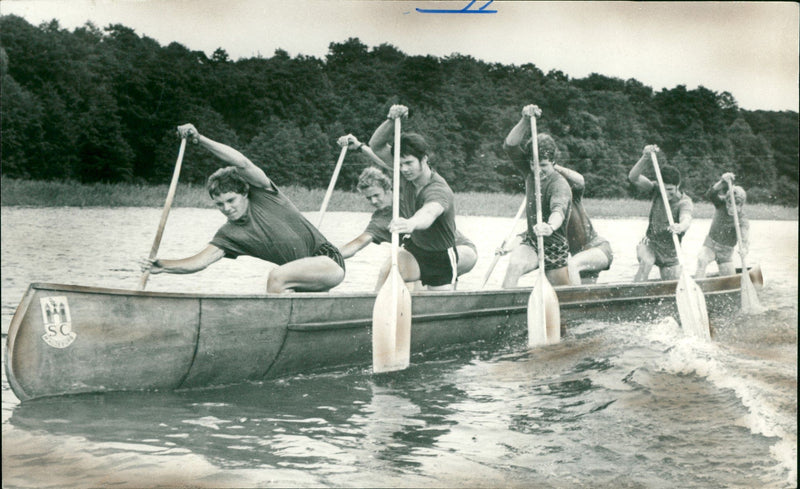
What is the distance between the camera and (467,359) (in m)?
3.58

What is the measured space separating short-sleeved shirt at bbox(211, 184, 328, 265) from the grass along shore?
8cm

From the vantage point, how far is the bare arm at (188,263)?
2.88m

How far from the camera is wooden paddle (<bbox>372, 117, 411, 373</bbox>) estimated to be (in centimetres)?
325

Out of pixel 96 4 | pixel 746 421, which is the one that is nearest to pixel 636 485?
pixel 746 421

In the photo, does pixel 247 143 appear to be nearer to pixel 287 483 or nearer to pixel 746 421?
pixel 287 483

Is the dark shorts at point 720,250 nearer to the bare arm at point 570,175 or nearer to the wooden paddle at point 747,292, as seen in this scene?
the wooden paddle at point 747,292

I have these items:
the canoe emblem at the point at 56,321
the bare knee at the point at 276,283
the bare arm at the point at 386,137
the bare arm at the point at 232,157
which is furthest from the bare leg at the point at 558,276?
the canoe emblem at the point at 56,321

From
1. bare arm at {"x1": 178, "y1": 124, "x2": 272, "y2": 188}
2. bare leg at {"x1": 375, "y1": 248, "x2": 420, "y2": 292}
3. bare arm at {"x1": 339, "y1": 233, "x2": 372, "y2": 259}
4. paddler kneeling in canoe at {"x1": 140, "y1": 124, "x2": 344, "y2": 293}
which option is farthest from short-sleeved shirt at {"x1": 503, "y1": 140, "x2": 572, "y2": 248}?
bare arm at {"x1": 178, "y1": 124, "x2": 272, "y2": 188}

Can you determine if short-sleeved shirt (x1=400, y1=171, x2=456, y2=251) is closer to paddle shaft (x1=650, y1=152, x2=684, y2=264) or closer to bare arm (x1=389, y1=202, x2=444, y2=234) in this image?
bare arm (x1=389, y1=202, x2=444, y2=234)

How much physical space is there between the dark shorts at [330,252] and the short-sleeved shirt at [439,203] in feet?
1.37

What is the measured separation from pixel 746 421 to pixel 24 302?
2.98 metres

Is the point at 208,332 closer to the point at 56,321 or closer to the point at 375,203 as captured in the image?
the point at 56,321

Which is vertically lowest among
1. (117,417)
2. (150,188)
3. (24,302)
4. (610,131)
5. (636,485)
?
(636,485)

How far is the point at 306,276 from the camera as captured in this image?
3.25 m
